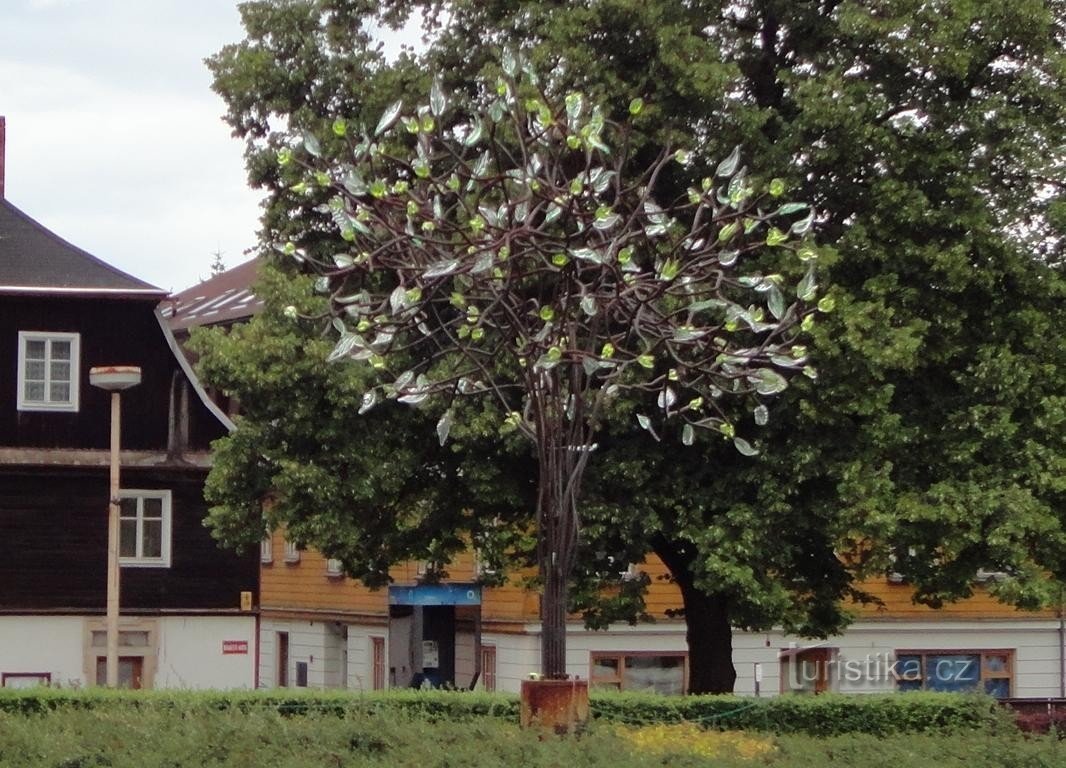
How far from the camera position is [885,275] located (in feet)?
82.4

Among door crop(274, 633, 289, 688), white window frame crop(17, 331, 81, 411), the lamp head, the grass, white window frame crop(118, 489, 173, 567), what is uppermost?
white window frame crop(17, 331, 81, 411)

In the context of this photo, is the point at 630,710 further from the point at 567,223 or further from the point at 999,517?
the point at 567,223

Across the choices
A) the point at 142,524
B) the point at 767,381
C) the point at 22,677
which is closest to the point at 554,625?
the point at 767,381

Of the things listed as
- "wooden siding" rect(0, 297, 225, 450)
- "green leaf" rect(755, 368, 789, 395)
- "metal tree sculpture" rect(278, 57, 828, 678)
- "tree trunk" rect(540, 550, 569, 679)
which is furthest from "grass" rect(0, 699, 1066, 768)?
"wooden siding" rect(0, 297, 225, 450)

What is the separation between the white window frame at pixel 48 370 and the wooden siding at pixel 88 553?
1325 mm

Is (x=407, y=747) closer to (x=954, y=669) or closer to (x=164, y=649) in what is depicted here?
(x=164, y=649)

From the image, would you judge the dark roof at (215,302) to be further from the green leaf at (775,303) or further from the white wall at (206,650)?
the green leaf at (775,303)

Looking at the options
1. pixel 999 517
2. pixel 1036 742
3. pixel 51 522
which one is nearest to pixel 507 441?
pixel 999 517

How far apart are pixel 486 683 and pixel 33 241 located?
13.7 metres

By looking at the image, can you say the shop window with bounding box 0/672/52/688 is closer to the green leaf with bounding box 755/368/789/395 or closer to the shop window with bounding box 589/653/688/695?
the shop window with bounding box 589/653/688/695

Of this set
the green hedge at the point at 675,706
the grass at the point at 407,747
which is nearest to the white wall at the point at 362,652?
the green hedge at the point at 675,706

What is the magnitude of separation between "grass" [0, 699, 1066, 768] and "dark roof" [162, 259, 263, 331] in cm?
3997

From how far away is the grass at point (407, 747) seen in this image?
12805 mm

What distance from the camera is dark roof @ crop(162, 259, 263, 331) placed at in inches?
2253
